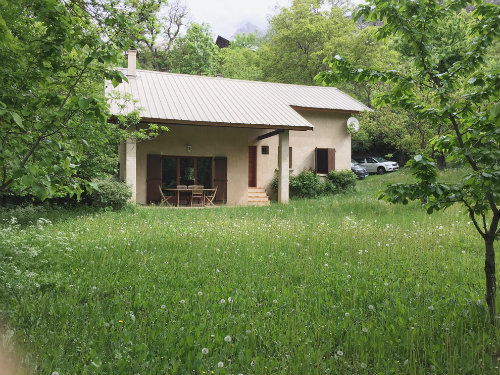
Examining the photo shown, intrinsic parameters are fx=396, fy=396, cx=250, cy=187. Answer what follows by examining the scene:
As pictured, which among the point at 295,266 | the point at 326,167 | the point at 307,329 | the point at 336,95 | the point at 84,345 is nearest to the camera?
the point at 84,345

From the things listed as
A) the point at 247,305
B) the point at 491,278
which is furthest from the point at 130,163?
the point at 491,278

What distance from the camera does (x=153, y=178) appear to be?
1669 cm

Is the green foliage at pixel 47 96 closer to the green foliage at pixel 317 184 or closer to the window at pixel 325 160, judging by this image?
the green foliage at pixel 317 184

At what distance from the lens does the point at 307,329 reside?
3707mm

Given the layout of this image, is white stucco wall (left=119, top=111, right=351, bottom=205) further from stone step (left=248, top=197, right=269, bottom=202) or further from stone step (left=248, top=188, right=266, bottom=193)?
stone step (left=248, top=188, right=266, bottom=193)

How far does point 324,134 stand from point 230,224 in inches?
504

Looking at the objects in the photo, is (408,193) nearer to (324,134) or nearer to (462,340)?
(462,340)

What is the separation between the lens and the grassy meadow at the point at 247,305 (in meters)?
3.11

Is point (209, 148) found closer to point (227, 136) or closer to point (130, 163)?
point (227, 136)

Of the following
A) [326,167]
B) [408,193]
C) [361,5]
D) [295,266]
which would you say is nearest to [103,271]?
[295,266]

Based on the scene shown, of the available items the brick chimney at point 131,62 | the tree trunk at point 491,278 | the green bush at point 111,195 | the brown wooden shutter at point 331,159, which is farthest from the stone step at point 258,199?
the tree trunk at point 491,278

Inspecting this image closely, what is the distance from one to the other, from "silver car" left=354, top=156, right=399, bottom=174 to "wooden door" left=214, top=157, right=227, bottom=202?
15822 millimetres

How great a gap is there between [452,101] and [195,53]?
3355cm

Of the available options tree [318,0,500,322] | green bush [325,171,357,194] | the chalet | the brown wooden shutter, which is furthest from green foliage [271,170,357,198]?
tree [318,0,500,322]
